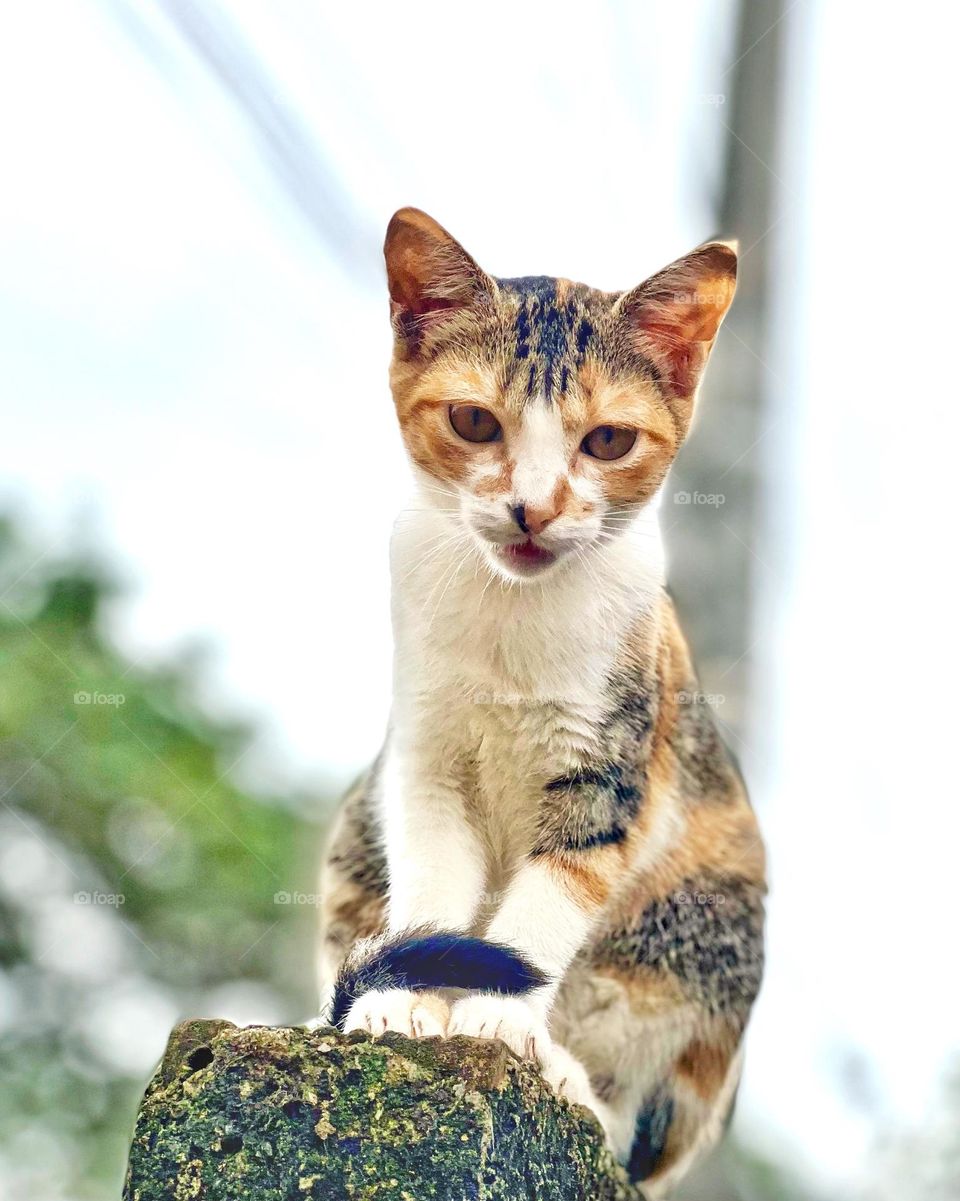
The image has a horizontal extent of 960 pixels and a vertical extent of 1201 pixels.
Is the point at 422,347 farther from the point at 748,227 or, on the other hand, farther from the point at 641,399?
the point at 748,227

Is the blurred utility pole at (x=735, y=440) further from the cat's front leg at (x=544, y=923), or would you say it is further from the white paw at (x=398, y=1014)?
the white paw at (x=398, y=1014)

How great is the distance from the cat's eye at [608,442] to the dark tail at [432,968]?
3.56 feet

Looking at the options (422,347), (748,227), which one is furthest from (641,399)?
(748,227)

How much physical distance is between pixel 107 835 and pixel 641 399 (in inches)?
140

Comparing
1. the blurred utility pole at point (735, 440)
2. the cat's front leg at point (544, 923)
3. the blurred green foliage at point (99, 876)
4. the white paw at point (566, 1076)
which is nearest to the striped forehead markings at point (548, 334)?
the cat's front leg at point (544, 923)

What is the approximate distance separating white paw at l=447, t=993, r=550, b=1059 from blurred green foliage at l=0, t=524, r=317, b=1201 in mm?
2474

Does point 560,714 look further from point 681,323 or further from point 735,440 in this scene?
point 735,440

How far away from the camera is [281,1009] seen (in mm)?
5336

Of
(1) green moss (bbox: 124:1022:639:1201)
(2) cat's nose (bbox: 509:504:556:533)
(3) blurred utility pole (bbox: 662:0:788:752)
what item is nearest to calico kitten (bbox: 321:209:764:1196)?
(2) cat's nose (bbox: 509:504:556:533)

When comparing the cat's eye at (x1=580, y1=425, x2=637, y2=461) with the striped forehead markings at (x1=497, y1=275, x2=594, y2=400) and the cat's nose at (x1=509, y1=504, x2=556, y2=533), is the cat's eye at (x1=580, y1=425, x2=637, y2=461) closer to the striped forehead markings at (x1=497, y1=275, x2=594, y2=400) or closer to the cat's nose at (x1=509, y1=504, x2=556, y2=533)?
the striped forehead markings at (x1=497, y1=275, x2=594, y2=400)

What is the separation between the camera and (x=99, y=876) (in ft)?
17.3

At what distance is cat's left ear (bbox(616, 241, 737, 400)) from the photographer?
283cm

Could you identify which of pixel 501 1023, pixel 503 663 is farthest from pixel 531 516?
pixel 501 1023

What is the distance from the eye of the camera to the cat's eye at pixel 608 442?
270cm
